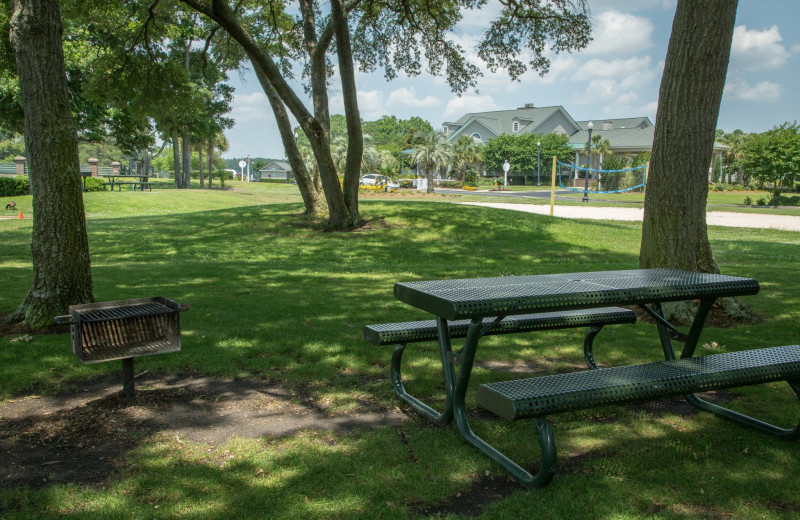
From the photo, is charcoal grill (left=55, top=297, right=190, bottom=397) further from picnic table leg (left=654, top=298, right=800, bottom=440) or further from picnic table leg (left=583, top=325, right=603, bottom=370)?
picnic table leg (left=654, top=298, right=800, bottom=440)

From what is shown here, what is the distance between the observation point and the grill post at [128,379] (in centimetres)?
415

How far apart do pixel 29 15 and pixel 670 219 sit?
20.5ft

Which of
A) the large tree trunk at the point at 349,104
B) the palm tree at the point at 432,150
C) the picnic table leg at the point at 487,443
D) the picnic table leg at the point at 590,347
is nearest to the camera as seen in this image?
the picnic table leg at the point at 487,443

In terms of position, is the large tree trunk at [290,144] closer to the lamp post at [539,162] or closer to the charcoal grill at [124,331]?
the charcoal grill at [124,331]

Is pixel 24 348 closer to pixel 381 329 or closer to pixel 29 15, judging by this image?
pixel 29 15

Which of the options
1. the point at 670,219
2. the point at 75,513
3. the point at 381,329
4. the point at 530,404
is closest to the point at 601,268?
the point at 670,219

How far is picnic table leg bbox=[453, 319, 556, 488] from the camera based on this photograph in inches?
113

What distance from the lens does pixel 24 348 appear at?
532cm

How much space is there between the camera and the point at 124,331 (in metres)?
4.33

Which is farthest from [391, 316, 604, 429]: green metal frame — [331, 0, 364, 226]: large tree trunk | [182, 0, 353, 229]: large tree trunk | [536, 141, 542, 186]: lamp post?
[536, 141, 542, 186]: lamp post

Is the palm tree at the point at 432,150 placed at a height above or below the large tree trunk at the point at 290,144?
above

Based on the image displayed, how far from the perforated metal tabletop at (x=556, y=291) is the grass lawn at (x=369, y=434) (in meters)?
0.81

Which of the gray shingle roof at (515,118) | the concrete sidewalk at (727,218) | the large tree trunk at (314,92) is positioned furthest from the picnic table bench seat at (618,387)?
the gray shingle roof at (515,118)

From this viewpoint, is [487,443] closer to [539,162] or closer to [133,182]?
[133,182]
